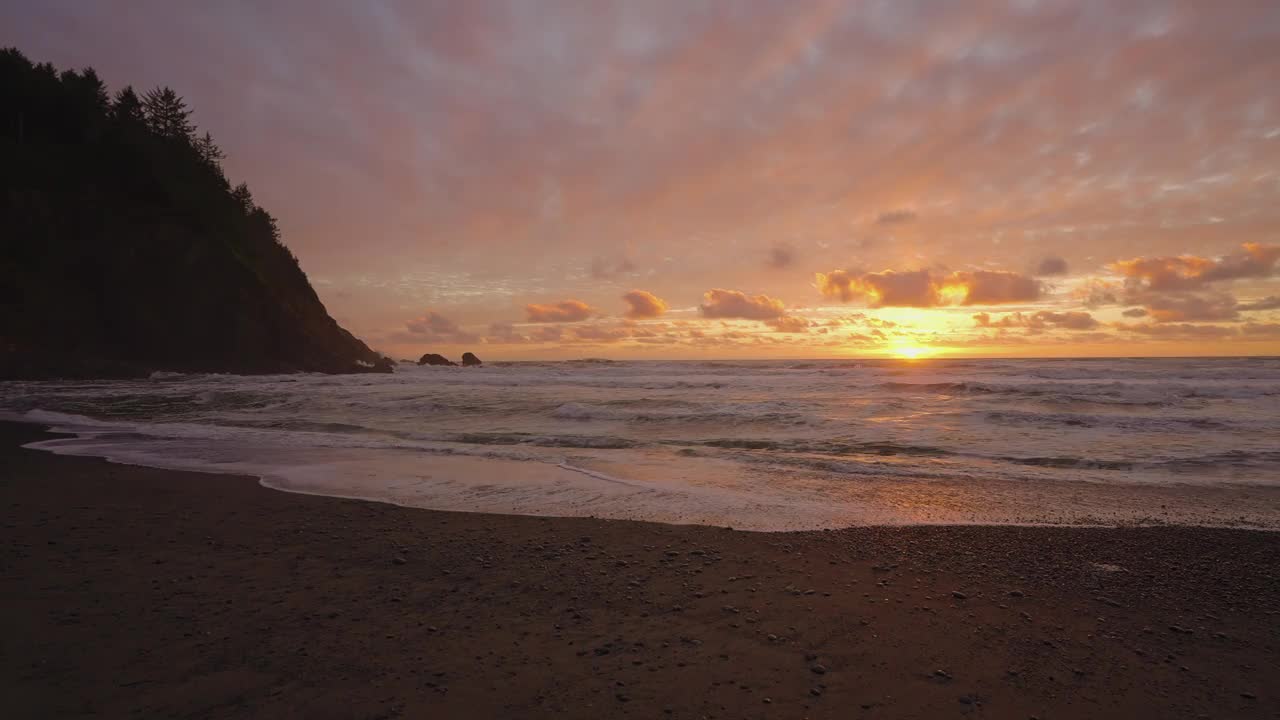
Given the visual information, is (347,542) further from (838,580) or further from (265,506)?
(838,580)

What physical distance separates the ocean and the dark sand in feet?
4.91

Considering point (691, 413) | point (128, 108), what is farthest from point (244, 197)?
point (691, 413)

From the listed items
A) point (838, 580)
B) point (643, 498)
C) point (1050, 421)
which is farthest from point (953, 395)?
point (838, 580)

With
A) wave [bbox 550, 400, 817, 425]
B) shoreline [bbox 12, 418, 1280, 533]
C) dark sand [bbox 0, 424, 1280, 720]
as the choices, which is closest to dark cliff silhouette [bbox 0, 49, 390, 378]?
wave [bbox 550, 400, 817, 425]

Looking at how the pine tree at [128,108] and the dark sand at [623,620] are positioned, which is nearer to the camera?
the dark sand at [623,620]

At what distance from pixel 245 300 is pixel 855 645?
5091cm

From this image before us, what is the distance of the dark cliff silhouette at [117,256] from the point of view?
3694cm

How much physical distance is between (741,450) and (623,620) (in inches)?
365

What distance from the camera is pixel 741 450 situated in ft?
44.1

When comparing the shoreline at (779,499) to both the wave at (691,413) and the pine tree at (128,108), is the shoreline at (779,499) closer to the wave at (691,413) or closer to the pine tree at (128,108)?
the wave at (691,413)

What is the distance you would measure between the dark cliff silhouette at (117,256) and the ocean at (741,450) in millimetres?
14971

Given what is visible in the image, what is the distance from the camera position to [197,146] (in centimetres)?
5525

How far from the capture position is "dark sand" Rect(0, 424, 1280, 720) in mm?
3451

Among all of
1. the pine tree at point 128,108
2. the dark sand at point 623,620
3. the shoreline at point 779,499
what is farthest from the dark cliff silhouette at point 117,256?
the dark sand at point 623,620
